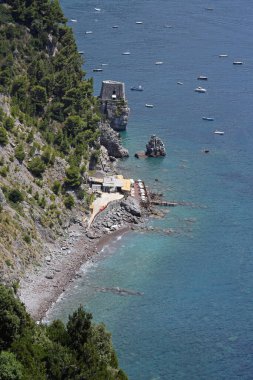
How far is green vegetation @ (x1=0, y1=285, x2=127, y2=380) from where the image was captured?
89375 millimetres

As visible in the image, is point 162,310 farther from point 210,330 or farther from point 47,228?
point 47,228

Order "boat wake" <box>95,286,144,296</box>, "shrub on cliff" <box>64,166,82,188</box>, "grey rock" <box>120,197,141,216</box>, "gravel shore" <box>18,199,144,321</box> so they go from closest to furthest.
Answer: "gravel shore" <box>18,199,144,321</box> < "boat wake" <box>95,286,144,296</box> < "shrub on cliff" <box>64,166,82,188</box> < "grey rock" <box>120,197,141,216</box>

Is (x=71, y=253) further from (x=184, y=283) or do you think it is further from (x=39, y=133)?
(x=39, y=133)

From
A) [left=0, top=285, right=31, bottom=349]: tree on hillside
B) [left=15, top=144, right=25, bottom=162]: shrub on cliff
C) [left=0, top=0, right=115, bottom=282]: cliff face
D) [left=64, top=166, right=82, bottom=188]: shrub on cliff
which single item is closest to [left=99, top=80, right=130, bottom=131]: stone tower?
[left=0, top=0, right=115, bottom=282]: cliff face

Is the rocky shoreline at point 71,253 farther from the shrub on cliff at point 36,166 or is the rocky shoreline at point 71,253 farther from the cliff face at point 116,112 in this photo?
the cliff face at point 116,112

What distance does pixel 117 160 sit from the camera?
7136 inches

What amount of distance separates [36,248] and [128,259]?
14.6 m

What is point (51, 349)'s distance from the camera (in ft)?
303

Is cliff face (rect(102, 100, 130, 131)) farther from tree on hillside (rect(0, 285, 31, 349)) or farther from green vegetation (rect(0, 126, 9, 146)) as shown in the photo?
tree on hillside (rect(0, 285, 31, 349))

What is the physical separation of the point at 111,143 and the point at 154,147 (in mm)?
8779

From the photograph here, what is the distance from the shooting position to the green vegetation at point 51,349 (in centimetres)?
8938

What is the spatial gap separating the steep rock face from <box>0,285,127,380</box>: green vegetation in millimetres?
84374

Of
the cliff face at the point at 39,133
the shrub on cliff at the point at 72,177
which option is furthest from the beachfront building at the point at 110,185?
the shrub on cliff at the point at 72,177

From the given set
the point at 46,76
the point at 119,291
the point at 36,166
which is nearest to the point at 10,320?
the point at 119,291
